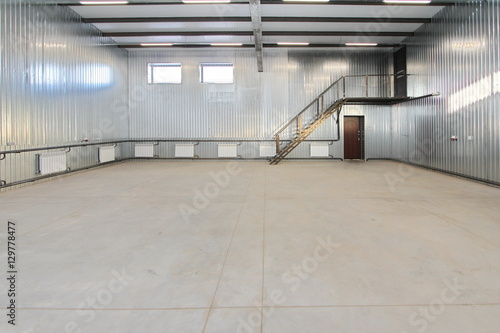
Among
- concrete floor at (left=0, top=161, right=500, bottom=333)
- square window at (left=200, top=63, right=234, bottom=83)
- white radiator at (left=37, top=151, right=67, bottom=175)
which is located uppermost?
square window at (left=200, top=63, right=234, bottom=83)

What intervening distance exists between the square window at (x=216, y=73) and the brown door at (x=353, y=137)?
22.6ft

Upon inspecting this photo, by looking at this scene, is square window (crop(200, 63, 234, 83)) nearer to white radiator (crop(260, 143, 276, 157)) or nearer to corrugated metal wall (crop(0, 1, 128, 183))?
white radiator (crop(260, 143, 276, 157))

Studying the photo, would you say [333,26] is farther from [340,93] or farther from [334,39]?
[340,93]

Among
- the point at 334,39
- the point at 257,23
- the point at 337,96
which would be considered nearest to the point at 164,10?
the point at 257,23

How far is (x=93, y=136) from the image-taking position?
1320 cm

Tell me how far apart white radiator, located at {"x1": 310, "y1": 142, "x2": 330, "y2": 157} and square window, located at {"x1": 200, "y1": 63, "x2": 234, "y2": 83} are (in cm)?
576

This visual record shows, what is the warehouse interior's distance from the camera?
278 cm

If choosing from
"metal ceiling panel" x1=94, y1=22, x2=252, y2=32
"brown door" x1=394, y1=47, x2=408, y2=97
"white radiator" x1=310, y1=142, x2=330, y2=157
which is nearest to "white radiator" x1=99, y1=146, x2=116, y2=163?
"metal ceiling panel" x1=94, y1=22, x2=252, y2=32

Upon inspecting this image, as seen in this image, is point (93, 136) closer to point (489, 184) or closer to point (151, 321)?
point (151, 321)

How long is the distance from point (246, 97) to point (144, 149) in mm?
6242

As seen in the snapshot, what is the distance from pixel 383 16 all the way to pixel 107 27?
11.7 m

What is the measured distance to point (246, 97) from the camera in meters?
16.6

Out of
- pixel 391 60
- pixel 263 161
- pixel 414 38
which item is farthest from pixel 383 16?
pixel 263 161

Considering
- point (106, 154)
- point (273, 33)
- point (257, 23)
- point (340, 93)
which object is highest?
point (273, 33)
